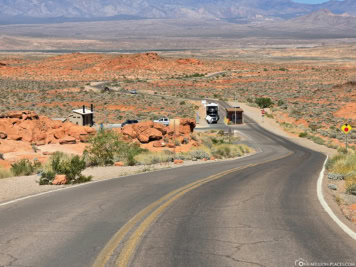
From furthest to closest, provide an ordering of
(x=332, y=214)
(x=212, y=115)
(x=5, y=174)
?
(x=212, y=115)
(x=5, y=174)
(x=332, y=214)

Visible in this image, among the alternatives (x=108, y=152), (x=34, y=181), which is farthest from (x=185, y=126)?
(x=34, y=181)

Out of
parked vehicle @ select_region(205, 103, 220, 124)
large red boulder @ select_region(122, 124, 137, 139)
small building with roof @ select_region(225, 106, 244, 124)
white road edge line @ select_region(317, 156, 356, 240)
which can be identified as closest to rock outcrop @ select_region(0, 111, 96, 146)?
large red boulder @ select_region(122, 124, 137, 139)

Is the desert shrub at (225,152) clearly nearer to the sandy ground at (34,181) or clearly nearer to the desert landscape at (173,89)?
the sandy ground at (34,181)

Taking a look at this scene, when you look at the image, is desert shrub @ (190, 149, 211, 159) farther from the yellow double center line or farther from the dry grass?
the yellow double center line

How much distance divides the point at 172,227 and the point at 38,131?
83.4ft

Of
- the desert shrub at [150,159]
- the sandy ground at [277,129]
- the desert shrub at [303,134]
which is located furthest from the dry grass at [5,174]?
the desert shrub at [303,134]

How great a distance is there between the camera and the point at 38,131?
3350 cm

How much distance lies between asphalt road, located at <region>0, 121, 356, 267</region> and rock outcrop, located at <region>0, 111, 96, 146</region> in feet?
58.3

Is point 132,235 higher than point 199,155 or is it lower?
higher

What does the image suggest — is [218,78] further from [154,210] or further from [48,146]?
[154,210]

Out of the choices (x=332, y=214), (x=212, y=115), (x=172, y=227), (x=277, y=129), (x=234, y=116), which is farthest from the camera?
(x=212, y=115)

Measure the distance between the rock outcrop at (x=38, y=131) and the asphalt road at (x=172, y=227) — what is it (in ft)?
58.3

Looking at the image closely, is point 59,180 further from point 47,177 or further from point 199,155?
point 199,155

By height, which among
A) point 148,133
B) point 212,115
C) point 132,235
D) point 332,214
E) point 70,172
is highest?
point 132,235
